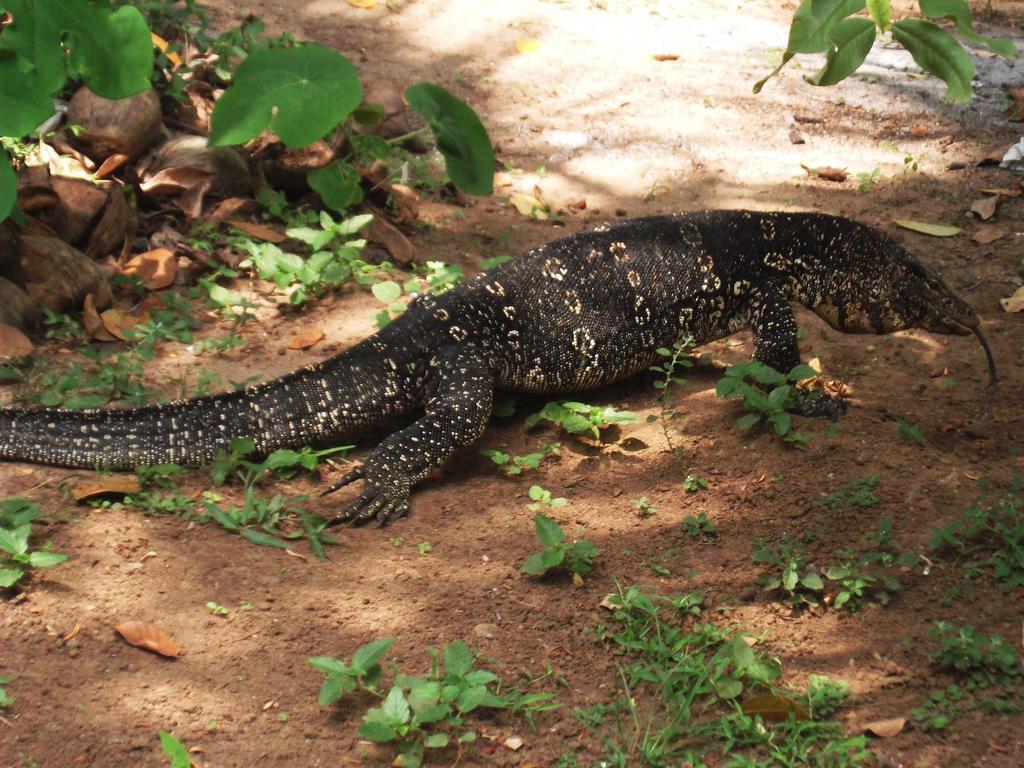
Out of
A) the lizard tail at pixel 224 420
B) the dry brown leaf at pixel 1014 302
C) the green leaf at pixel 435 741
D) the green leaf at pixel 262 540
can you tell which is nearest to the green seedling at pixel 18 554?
the lizard tail at pixel 224 420

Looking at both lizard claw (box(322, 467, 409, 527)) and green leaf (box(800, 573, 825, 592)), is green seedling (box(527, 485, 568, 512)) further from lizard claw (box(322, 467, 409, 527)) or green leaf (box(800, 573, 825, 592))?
green leaf (box(800, 573, 825, 592))

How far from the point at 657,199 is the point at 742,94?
224cm

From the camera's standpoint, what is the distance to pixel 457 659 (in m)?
3.58

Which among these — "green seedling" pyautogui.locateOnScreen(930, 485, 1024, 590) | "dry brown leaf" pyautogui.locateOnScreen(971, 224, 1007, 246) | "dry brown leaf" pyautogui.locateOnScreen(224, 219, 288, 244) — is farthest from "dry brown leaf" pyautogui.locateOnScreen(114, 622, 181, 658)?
"dry brown leaf" pyautogui.locateOnScreen(971, 224, 1007, 246)

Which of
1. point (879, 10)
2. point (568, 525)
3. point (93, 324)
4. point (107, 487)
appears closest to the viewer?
point (879, 10)

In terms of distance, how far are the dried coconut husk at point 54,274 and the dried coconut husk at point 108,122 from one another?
104cm

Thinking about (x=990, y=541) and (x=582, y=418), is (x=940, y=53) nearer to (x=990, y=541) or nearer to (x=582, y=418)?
(x=990, y=541)

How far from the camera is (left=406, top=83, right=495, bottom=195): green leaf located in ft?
21.2

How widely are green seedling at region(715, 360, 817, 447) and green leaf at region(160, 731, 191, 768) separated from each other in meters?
3.10

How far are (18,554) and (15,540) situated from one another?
0.06 metres

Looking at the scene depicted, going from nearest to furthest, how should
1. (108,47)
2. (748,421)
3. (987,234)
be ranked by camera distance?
(108,47)
(748,421)
(987,234)

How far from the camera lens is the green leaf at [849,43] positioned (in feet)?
10.8

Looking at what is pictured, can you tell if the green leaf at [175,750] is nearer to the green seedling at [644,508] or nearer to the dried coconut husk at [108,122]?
the green seedling at [644,508]

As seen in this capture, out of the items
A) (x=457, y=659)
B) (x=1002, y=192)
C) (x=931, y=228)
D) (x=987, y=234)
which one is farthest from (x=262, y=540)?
(x=1002, y=192)
